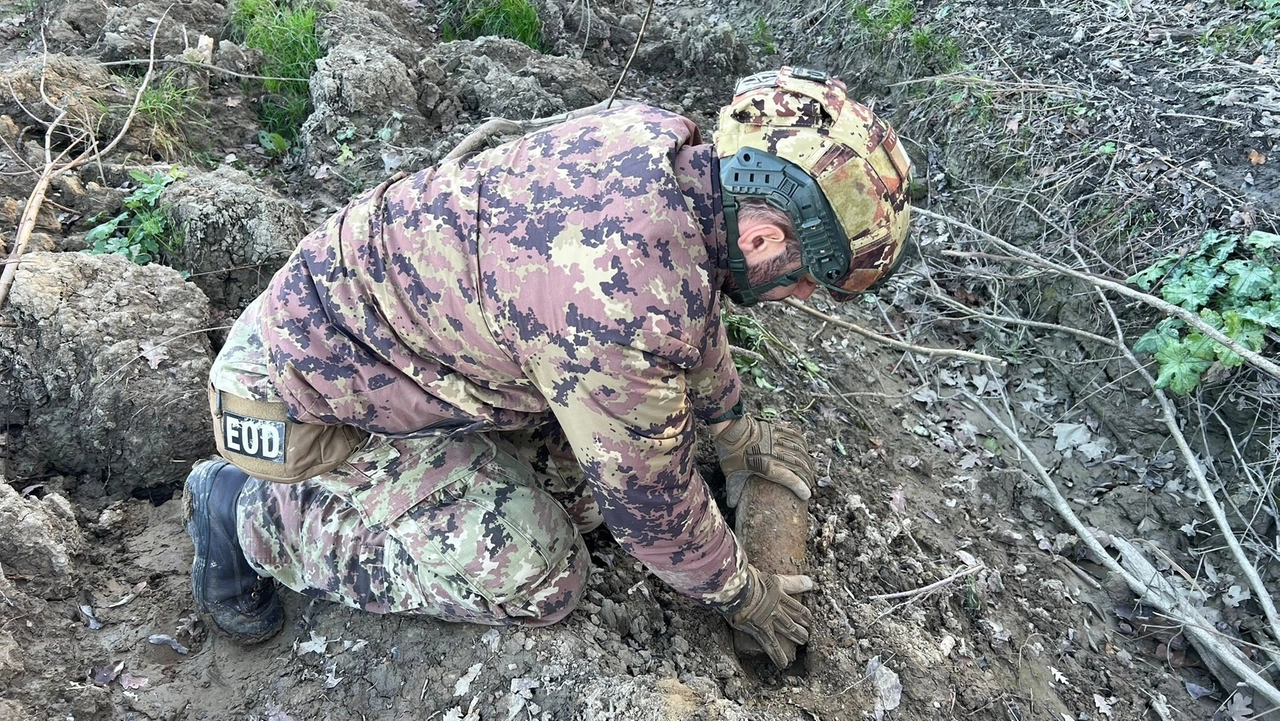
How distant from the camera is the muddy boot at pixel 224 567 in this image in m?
2.62

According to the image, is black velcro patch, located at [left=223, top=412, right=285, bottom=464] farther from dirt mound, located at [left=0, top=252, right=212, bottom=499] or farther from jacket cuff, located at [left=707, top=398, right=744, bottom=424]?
jacket cuff, located at [left=707, top=398, right=744, bottom=424]

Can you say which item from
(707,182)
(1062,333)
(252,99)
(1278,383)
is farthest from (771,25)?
(707,182)

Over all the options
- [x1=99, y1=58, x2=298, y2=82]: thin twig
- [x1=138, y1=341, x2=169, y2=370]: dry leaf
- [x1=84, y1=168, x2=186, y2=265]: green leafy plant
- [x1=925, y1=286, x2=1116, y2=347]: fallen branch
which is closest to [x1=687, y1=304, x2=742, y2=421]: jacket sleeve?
[x1=925, y1=286, x2=1116, y2=347]: fallen branch

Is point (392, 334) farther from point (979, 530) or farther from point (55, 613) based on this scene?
point (979, 530)

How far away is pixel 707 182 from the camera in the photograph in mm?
1842

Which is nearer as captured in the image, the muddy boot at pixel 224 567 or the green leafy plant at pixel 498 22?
the muddy boot at pixel 224 567

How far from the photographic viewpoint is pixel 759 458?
3.03 meters

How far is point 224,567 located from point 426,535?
796 millimetres

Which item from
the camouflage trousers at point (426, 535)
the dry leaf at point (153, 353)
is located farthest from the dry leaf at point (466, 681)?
the dry leaf at point (153, 353)

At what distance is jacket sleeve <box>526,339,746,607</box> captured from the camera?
70.9 inches

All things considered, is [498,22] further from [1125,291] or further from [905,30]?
[1125,291]

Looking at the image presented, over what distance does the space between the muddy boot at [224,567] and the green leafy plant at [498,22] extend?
3.86m

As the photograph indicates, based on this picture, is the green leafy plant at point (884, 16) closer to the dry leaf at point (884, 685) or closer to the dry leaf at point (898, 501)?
the dry leaf at point (898, 501)

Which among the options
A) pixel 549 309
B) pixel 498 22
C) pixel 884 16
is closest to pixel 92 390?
pixel 549 309
